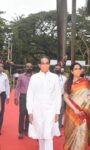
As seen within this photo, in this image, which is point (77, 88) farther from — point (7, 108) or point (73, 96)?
point (7, 108)

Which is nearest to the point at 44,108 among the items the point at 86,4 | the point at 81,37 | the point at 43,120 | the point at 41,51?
the point at 43,120

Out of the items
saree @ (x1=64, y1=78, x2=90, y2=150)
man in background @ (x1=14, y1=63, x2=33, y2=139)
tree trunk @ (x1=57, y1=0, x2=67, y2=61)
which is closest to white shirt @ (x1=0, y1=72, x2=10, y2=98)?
man in background @ (x1=14, y1=63, x2=33, y2=139)

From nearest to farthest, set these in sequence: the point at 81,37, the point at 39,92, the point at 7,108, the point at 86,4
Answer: the point at 39,92 → the point at 7,108 → the point at 86,4 → the point at 81,37

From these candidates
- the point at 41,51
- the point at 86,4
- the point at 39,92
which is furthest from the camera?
the point at 41,51

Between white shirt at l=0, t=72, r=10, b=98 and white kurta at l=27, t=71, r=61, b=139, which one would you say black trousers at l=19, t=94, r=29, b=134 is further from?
white kurta at l=27, t=71, r=61, b=139

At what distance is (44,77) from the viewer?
7605 mm

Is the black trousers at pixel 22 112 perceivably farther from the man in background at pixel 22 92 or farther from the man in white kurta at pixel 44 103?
the man in white kurta at pixel 44 103

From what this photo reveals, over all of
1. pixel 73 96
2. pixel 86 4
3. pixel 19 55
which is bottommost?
pixel 19 55

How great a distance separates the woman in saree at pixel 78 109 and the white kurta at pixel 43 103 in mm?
239

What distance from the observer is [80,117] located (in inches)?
303

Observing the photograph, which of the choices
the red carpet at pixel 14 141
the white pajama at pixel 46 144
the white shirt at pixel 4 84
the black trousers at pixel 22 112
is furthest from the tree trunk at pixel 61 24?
the white pajama at pixel 46 144

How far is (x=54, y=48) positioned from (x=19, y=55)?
4855mm

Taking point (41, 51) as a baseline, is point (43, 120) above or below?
above

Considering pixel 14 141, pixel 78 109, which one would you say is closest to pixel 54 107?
pixel 78 109
